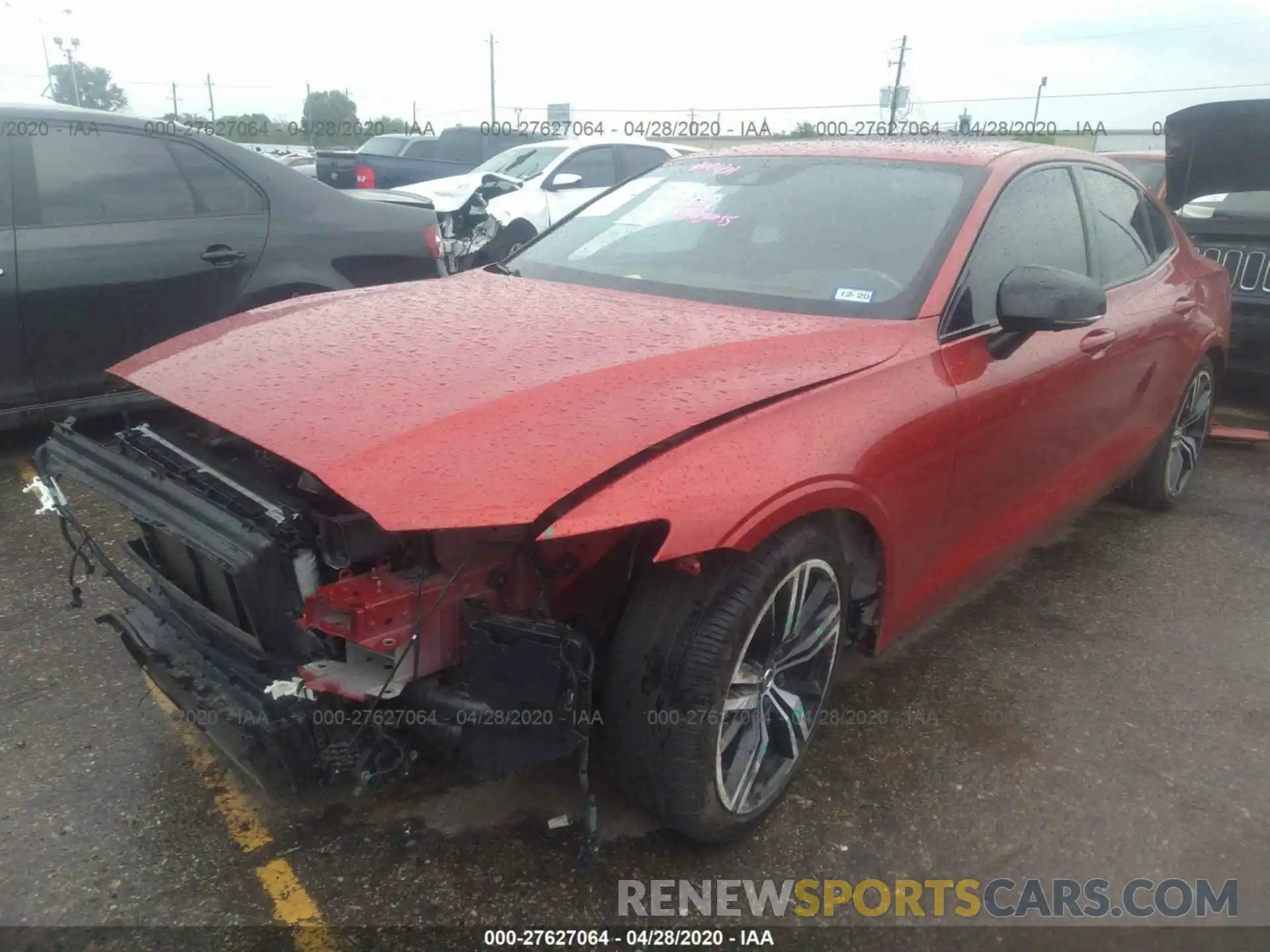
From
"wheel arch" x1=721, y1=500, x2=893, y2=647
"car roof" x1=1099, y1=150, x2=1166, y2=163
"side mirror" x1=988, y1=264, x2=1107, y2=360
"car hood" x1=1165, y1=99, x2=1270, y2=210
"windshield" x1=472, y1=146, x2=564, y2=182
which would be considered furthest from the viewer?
"windshield" x1=472, y1=146, x2=564, y2=182

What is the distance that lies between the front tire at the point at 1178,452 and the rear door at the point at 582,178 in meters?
6.23

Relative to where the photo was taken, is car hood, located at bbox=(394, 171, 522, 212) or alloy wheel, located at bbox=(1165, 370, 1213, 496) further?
car hood, located at bbox=(394, 171, 522, 212)

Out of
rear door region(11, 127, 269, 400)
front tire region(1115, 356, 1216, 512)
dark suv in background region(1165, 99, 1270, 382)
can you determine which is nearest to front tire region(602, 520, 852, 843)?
front tire region(1115, 356, 1216, 512)

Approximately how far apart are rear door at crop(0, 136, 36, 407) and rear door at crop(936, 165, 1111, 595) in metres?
3.86

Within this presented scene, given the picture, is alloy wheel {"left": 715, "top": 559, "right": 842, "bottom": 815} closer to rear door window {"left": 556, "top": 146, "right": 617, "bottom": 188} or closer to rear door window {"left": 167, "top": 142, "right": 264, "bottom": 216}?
rear door window {"left": 167, "top": 142, "right": 264, "bottom": 216}

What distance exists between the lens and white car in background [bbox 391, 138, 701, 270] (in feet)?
28.4

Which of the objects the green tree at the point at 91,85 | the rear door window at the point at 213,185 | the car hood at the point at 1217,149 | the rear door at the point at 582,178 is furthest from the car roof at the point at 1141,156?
the green tree at the point at 91,85

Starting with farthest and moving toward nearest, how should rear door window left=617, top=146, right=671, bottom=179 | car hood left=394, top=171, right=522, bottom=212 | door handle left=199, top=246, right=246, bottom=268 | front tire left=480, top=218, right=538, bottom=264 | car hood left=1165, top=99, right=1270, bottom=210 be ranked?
rear door window left=617, top=146, right=671, bottom=179, car hood left=394, top=171, right=522, bottom=212, front tire left=480, top=218, right=538, bottom=264, car hood left=1165, top=99, right=1270, bottom=210, door handle left=199, top=246, right=246, bottom=268

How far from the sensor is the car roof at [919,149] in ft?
10.2

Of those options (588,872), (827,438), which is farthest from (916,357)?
(588,872)

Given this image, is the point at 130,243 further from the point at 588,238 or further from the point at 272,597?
the point at 272,597

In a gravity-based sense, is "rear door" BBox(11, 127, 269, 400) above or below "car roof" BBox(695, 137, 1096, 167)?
below

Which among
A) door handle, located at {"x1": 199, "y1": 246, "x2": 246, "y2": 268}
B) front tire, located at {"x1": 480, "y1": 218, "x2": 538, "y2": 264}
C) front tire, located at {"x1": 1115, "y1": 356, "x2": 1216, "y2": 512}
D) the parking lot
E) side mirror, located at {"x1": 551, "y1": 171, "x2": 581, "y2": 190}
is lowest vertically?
the parking lot

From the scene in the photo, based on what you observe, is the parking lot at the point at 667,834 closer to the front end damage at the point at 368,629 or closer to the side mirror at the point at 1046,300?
the front end damage at the point at 368,629
